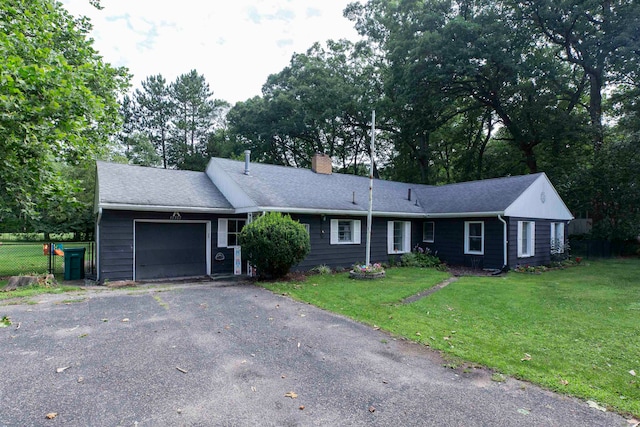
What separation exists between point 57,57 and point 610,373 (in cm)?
1350

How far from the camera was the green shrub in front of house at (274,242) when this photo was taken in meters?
9.79

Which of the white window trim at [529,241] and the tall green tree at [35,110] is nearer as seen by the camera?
the tall green tree at [35,110]

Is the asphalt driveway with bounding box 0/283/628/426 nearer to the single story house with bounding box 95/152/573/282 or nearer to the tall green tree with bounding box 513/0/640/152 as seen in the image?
the single story house with bounding box 95/152/573/282

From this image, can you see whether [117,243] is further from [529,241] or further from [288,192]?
[529,241]

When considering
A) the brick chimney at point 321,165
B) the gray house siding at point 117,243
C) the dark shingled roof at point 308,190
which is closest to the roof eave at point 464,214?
the dark shingled roof at point 308,190

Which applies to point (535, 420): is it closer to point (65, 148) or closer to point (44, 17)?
point (65, 148)

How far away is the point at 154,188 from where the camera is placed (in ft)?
37.8

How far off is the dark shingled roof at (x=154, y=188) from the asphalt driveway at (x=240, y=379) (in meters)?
4.67

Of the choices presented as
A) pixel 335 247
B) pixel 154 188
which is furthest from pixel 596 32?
pixel 154 188

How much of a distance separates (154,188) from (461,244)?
468 inches

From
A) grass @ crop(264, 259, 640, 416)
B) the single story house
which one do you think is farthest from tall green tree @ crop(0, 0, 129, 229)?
grass @ crop(264, 259, 640, 416)

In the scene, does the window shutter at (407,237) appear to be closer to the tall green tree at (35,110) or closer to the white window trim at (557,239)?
the white window trim at (557,239)

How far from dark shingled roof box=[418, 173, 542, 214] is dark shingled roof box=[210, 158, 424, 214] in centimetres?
91

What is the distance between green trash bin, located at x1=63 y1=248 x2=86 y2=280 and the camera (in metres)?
10.7
